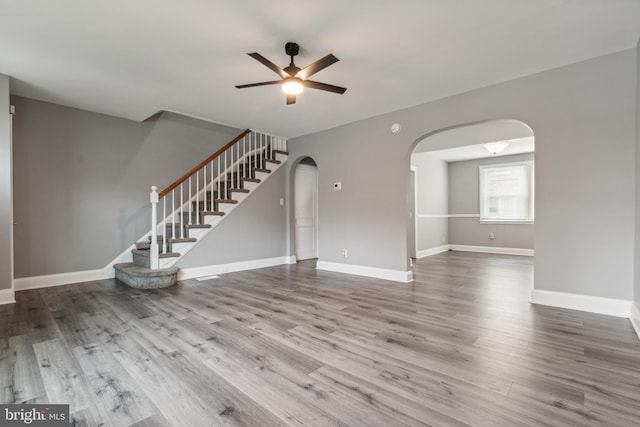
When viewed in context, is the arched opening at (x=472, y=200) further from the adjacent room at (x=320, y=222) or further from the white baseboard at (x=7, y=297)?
the white baseboard at (x=7, y=297)

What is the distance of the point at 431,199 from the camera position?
25.9 ft

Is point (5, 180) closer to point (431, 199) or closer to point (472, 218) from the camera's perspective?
point (431, 199)

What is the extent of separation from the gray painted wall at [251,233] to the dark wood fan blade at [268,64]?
308cm

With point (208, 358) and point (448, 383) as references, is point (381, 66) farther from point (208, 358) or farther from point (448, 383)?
point (208, 358)

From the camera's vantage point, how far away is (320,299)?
362cm

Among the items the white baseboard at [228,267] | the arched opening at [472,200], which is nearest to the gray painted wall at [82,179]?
the white baseboard at [228,267]

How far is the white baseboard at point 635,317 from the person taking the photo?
8.31ft

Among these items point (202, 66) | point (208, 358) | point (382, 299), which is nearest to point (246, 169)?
point (202, 66)

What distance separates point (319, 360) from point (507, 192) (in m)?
7.64

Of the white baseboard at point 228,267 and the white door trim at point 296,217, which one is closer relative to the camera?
the white baseboard at point 228,267

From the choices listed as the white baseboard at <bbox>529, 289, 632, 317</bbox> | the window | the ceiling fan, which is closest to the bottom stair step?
the ceiling fan

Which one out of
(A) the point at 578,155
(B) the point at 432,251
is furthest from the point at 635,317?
(B) the point at 432,251

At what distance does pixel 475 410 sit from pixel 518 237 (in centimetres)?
728

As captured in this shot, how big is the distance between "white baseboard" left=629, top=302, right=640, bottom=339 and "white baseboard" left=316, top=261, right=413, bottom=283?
7.70 ft
